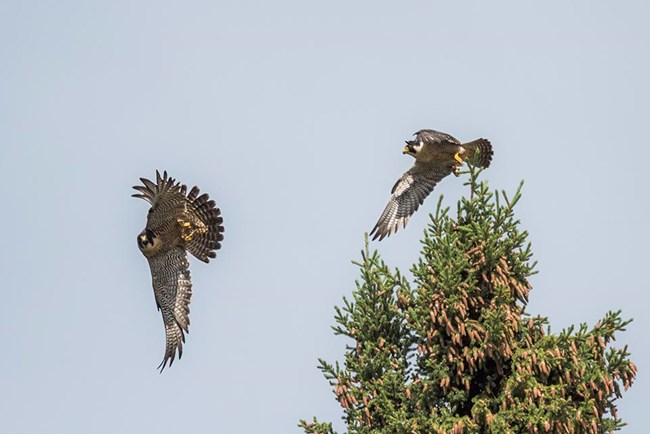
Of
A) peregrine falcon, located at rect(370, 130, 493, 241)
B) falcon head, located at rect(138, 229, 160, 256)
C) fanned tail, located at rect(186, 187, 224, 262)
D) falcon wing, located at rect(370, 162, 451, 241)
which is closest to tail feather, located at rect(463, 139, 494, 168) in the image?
peregrine falcon, located at rect(370, 130, 493, 241)

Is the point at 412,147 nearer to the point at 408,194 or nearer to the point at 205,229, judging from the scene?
the point at 408,194

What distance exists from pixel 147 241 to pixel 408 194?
4.32 meters

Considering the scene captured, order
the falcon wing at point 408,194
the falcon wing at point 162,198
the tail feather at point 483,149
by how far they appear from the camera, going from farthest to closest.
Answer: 1. the falcon wing at point 408,194
2. the tail feather at point 483,149
3. the falcon wing at point 162,198

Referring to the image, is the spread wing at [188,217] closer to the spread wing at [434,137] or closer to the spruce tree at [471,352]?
the spread wing at [434,137]

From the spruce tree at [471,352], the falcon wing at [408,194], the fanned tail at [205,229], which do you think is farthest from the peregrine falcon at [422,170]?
the spruce tree at [471,352]

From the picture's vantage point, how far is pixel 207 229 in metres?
16.2

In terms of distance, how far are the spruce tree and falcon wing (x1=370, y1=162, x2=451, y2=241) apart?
23.7 feet

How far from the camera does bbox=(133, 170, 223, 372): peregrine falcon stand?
1564 cm

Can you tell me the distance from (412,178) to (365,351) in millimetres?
7918

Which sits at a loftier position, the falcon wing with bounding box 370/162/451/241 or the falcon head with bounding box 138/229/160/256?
the falcon wing with bounding box 370/162/451/241

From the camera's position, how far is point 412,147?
17.2 metres

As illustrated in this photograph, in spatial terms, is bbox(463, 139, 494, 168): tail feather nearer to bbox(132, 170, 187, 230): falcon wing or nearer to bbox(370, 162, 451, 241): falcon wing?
bbox(370, 162, 451, 241): falcon wing

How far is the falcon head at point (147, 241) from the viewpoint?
15914mm

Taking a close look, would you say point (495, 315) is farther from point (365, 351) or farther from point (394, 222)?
point (394, 222)
